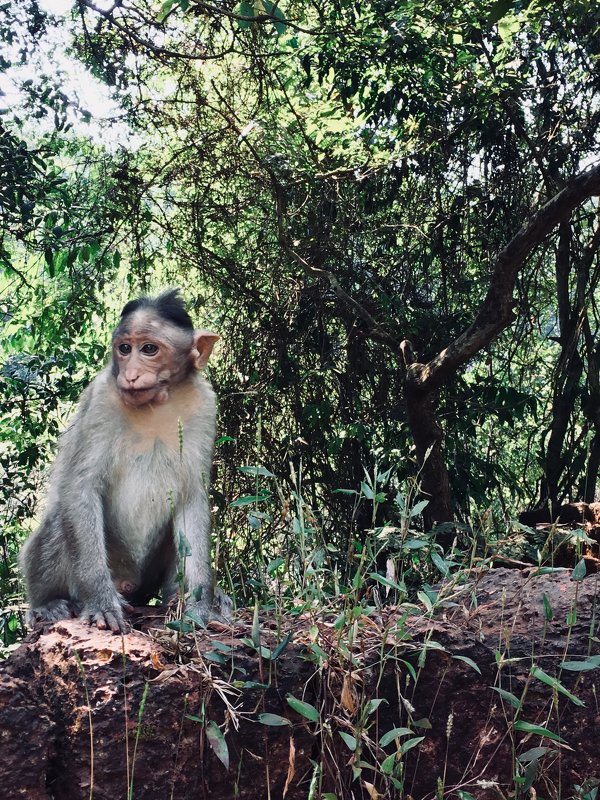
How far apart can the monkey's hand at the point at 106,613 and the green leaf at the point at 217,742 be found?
0.71 m

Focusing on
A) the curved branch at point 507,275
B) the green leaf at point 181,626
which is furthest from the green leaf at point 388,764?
the curved branch at point 507,275

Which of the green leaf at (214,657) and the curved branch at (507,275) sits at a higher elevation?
the curved branch at (507,275)

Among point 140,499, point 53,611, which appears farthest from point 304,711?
point 140,499

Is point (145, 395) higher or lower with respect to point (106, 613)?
higher

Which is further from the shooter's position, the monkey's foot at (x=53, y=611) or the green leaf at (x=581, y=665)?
the monkey's foot at (x=53, y=611)

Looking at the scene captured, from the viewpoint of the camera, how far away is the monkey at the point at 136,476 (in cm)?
399

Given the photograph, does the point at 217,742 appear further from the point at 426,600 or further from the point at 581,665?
the point at 581,665

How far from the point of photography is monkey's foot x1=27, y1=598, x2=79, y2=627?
12.7 ft

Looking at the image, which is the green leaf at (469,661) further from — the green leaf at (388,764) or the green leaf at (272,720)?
the green leaf at (272,720)

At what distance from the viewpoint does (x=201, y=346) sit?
4.26m

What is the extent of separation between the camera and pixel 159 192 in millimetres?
7656

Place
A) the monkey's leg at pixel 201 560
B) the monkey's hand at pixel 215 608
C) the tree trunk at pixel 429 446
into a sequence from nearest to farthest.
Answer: the monkey's hand at pixel 215 608 → the monkey's leg at pixel 201 560 → the tree trunk at pixel 429 446

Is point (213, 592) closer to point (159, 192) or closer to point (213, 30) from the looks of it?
point (159, 192)

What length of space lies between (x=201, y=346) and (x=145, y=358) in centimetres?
32
